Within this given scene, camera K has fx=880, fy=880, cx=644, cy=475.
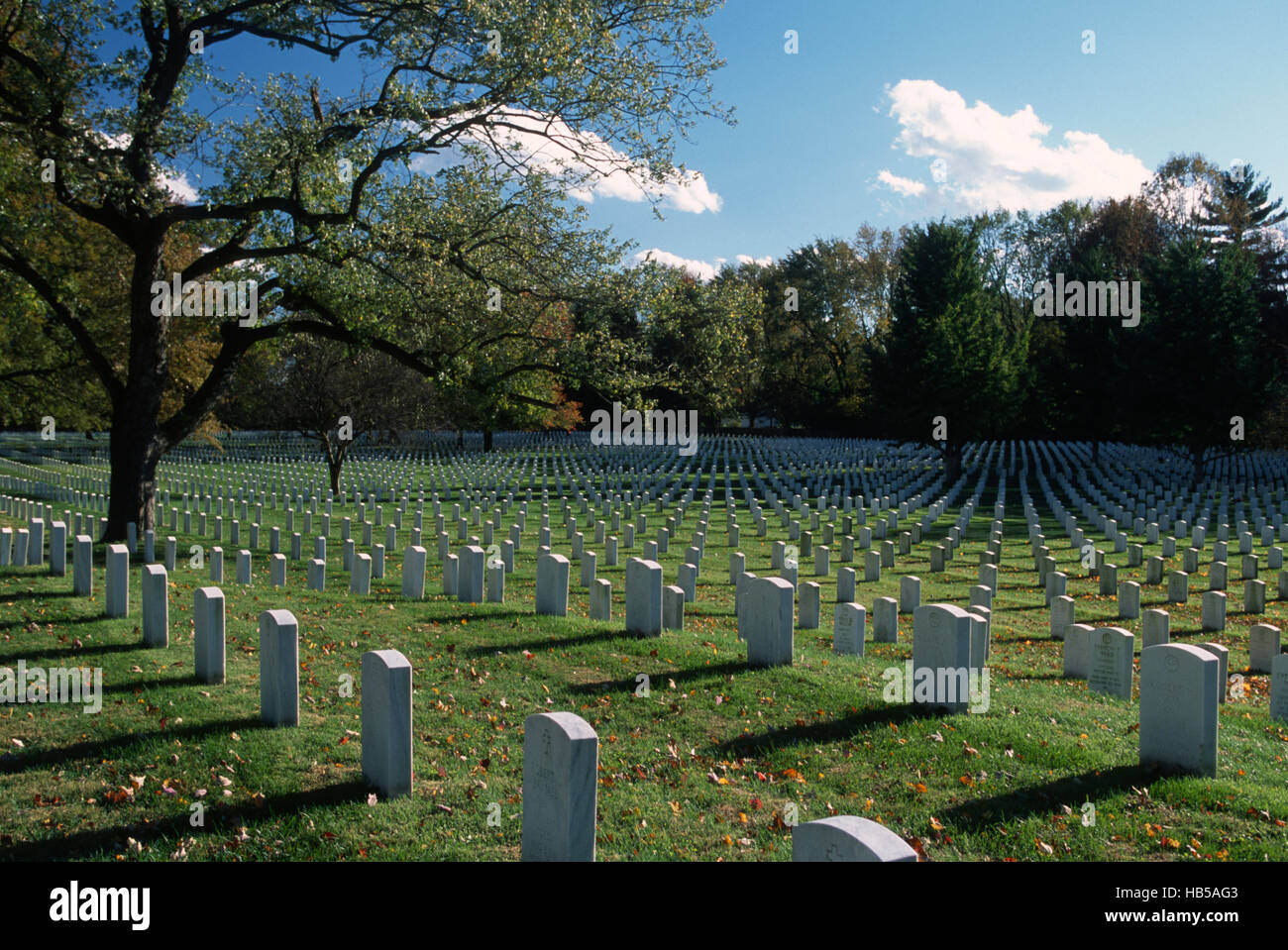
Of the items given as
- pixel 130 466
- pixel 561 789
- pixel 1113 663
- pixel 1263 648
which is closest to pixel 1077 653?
pixel 1113 663

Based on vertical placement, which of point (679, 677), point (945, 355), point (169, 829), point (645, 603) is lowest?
point (169, 829)

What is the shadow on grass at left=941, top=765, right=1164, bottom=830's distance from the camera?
4.54m

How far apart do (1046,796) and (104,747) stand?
225 inches

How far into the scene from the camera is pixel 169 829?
4.58 m

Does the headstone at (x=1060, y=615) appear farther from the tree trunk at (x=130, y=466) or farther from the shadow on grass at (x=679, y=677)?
the tree trunk at (x=130, y=466)

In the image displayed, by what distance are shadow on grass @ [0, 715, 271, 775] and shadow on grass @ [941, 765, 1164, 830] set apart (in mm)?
4498

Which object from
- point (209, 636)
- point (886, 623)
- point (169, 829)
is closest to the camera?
point (169, 829)

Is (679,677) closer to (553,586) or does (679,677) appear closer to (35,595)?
(553,586)

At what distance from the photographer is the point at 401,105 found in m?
12.4

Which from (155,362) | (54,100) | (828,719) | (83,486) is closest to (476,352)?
(155,362)

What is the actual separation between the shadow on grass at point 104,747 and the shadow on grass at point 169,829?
115cm

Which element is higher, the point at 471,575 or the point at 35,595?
the point at 471,575

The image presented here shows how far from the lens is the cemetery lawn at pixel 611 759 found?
439cm

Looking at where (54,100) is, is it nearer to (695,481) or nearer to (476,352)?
(476,352)
